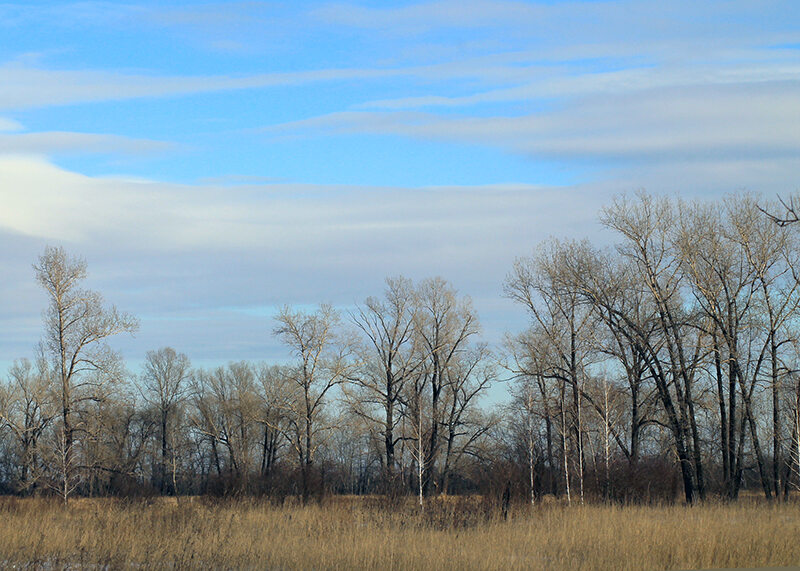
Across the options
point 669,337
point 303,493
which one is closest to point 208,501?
point 303,493

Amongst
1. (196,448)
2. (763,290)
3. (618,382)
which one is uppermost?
(763,290)

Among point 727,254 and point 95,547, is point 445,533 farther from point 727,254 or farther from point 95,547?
point 727,254

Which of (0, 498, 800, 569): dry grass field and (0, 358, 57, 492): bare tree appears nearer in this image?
(0, 498, 800, 569): dry grass field

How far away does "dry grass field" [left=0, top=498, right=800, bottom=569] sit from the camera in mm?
13156

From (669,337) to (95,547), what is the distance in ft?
89.2

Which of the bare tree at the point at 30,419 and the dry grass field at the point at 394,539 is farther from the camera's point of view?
the bare tree at the point at 30,419

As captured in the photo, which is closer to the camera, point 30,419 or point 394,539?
point 394,539

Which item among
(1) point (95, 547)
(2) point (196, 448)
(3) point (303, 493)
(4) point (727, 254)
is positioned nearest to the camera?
(1) point (95, 547)

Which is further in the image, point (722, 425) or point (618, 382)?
point (618, 382)

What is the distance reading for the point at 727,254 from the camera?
3322 cm

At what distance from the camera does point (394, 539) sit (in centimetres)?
1491

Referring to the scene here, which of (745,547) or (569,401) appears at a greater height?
(569,401)

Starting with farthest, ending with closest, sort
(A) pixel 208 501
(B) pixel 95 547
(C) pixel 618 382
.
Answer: (C) pixel 618 382 → (A) pixel 208 501 → (B) pixel 95 547

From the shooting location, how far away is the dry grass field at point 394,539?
13156 millimetres
